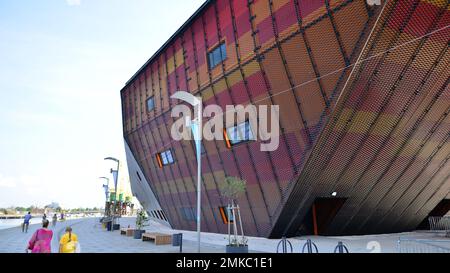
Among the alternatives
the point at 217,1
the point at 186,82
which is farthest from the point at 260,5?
the point at 186,82

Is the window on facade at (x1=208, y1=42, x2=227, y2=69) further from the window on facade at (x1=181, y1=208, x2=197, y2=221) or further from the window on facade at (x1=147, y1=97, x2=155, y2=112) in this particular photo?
the window on facade at (x1=181, y1=208, x2=197, y2=221)

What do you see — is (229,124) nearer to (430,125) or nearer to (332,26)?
(332,26)

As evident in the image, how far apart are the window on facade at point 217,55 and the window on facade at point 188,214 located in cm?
1387

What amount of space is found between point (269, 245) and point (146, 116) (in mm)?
20403

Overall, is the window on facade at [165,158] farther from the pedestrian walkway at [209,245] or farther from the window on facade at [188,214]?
the pedestrian walkway at [209,245]

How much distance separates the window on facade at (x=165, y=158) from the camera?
3034cm

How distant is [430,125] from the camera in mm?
19469

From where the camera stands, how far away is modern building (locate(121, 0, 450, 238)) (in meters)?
15.3

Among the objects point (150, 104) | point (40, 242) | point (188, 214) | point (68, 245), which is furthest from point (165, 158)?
point (40, 242)

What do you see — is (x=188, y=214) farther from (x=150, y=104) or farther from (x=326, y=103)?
(x=326, y=103)

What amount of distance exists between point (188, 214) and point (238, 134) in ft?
39.1

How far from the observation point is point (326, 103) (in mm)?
16672

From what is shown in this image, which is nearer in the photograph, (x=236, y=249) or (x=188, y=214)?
(x=236, y=249)

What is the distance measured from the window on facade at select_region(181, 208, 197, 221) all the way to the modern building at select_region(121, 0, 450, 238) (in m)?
2.02
